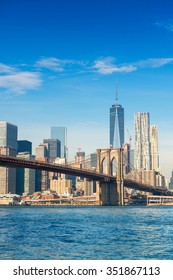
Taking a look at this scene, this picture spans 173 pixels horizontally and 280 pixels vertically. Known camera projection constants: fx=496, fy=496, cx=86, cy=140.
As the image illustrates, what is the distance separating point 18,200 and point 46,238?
164 meters

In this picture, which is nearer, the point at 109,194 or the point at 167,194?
the point at 109,194

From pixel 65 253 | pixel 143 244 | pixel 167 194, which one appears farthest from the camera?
pixel 167 194

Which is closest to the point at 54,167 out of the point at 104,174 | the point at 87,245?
the point at 104,174

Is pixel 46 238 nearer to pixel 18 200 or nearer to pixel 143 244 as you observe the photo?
pixel 143 244

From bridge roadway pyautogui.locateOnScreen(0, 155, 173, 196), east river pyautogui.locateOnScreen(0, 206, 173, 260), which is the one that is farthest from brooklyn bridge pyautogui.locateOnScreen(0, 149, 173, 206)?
east river pyautogui.locateOnScreen(0, 206, 173, 260)

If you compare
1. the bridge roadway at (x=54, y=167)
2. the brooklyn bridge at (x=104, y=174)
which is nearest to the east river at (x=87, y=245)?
the bridge roadway at (x=54, y=167)

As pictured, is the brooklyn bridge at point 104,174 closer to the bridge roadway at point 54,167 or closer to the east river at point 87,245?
the bridge roadway at point 54,167

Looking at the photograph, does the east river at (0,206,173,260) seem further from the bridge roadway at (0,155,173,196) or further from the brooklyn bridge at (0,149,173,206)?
the brooklyn bridge at (0,149,173,206)

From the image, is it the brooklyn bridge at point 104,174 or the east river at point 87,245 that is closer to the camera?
the east river at point 87,245

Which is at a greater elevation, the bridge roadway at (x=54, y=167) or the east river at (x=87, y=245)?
the bridge roadway at (x=54, y=167)

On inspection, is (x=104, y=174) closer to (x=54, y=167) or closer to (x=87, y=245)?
(x=54, y=167)

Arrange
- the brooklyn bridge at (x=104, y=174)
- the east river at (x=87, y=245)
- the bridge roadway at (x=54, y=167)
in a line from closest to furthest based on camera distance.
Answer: the east river at (x=87, y=245) < the bridge roadway at (x=54, y=167) < the brooklyn bridge at (x=104, y=174)
